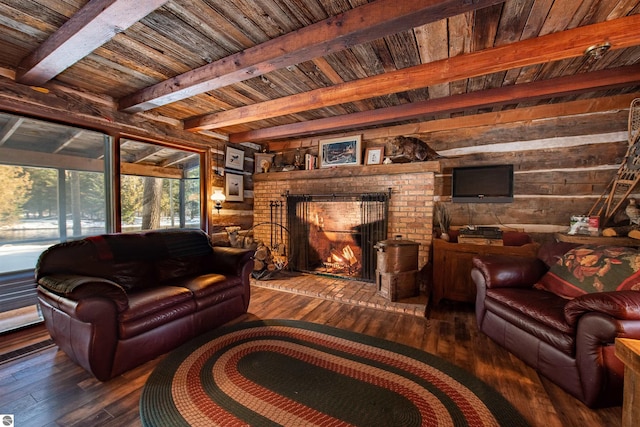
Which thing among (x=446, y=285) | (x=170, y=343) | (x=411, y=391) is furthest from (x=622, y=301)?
(x=170, y=343)

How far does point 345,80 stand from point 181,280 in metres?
2.58

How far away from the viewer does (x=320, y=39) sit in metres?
1.71

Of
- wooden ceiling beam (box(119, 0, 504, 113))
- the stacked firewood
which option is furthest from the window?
the stacked firewood

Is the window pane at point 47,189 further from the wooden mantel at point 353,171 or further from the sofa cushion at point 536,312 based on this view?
the sofa cushion at point 536,312

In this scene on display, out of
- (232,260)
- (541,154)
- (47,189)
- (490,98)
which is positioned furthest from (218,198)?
(541,154)

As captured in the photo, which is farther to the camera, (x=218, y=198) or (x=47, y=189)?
(x=218, y=198)

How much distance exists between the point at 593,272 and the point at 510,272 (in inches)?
20.9

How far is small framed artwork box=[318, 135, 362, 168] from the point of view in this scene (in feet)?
13.0

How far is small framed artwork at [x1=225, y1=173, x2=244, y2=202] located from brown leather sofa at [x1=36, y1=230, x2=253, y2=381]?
1.41m

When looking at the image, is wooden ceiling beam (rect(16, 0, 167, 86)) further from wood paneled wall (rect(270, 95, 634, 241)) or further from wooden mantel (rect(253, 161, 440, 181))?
wood paneled wall (rect(270, 95, 634, 241))

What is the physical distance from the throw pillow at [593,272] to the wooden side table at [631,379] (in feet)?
3.70

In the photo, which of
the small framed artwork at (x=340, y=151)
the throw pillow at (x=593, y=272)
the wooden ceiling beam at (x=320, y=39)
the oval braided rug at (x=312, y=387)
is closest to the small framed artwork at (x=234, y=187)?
the small framed artwork at (x=340, y=151)

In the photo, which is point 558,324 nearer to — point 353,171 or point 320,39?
point 320,39

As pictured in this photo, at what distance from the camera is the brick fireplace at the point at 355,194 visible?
342 cm
